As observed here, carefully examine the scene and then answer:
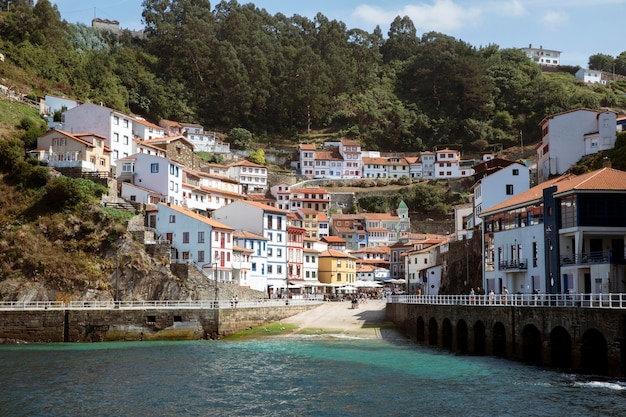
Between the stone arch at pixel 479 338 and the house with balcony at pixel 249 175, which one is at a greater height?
the house with balcony at pixel 249 175

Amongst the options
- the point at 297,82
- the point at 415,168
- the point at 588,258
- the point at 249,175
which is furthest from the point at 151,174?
the point at 297,82

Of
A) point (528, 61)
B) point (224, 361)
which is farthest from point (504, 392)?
point (528, 61)

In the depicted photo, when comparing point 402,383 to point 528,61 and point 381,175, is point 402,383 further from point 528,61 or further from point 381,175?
point 528,61

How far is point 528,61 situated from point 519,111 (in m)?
33.4

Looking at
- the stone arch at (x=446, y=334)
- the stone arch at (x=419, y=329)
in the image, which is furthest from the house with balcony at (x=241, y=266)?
the stone arch at (x=446, y=334)

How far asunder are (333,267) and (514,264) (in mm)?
49841

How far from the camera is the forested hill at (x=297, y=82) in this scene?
140250 millimetres

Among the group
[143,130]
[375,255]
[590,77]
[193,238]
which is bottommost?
[375,255]

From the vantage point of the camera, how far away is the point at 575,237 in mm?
45531

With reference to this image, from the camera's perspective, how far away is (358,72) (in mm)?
179000

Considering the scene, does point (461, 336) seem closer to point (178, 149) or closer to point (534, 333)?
point (534, 333)

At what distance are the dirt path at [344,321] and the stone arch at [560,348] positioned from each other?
2195cm

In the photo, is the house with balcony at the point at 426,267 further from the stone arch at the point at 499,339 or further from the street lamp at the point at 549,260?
the stone arch at the point at 499,339

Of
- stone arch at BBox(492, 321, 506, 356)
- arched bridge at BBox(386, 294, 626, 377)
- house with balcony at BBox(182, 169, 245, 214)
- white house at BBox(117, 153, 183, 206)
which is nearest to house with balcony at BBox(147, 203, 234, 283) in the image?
white house at BBox(117, 153, 183, 206)
